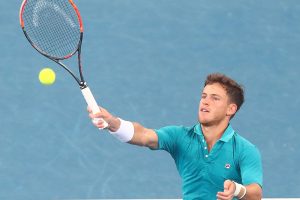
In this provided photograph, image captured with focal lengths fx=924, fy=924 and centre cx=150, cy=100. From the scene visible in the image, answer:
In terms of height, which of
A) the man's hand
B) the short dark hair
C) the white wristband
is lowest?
the man's hand

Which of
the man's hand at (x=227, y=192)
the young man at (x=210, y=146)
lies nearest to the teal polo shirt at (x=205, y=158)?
the young man at (x=210, y=146)

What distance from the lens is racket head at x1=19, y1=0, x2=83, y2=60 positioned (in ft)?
30.8

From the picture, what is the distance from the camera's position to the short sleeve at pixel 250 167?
7.77 m

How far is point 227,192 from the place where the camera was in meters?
7.20

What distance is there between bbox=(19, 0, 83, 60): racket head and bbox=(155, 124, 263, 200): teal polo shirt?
1753mm

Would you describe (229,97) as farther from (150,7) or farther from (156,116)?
(150,7)

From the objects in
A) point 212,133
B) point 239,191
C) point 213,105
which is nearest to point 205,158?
point 212,133

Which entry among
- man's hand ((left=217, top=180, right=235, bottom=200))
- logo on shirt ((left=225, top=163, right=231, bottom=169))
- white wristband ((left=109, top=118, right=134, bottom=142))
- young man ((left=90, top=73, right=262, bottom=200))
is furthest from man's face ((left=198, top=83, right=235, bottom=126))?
man's hand ((left=217, top=180, right=235, bottom=200))

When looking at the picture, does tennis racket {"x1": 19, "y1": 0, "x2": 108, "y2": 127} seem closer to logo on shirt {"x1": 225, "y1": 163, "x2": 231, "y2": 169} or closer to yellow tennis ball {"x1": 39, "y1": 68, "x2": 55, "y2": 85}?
logo on shirt {"x1": 225, "y1": 163, "x2": 231, "y2": 169}

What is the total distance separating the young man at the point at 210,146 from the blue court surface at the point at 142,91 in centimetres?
320

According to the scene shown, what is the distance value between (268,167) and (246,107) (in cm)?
103

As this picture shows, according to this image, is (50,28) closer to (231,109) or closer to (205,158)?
(231,109)

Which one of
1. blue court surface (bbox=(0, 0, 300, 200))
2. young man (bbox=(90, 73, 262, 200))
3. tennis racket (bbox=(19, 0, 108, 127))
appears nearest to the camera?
young man (bbox=(90, 73, 262, 200))

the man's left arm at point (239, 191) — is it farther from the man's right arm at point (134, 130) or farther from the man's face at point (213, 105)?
the man's right arm at point (134, 130)
